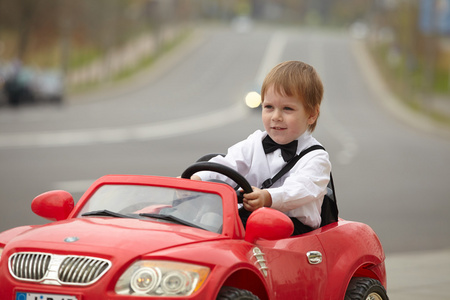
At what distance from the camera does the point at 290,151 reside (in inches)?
188

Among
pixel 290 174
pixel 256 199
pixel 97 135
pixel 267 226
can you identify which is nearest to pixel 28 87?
pixel 97 135

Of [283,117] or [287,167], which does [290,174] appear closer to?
[287,167]

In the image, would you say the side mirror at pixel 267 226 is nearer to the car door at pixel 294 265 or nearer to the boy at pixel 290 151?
the car door at pixel 294 265

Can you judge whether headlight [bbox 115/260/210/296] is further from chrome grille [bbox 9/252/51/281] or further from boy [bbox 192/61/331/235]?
boy [bbox 192/61/331/235]

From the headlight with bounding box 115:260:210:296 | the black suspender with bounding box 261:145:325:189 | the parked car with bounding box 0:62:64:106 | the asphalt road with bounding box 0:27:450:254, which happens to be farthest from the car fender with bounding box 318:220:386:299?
the parked car with bounding box 0:62:64:106

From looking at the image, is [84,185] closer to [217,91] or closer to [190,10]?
[217,91]

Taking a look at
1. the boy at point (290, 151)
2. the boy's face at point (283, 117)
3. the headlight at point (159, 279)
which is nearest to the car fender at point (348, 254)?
the boy at point (290, 151)

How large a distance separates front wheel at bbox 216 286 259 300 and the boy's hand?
0.61m

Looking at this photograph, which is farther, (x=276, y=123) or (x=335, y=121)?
(x=335, y=121)

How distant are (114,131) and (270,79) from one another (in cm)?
2483

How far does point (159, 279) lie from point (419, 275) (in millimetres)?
4964

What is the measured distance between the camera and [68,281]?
354 cm

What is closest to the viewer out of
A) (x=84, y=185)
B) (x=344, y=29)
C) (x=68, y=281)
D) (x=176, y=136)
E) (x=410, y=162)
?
(x=68, y=281)

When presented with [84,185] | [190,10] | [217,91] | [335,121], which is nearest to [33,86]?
[335,121]
